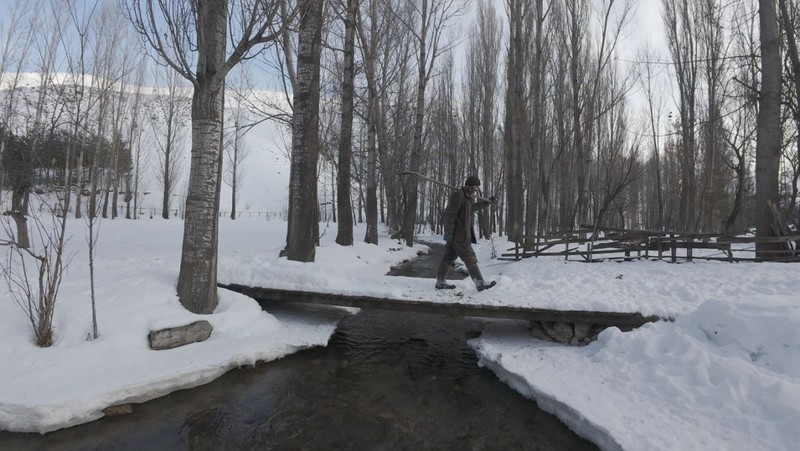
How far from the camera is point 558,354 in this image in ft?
17.0

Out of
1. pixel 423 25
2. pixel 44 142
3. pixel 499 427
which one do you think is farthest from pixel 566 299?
pixel 423 25

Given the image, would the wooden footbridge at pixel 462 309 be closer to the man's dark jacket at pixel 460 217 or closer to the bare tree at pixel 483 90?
the man's dark jacket at pixel 460 217

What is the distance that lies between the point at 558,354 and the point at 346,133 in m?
10.2

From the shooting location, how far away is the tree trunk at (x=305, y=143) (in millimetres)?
8492

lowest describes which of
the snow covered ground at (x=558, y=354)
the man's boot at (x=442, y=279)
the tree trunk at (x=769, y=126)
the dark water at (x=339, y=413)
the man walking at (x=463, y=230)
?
the dark water at (x=339, y=413)

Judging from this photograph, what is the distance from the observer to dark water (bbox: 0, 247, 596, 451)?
3.39 m

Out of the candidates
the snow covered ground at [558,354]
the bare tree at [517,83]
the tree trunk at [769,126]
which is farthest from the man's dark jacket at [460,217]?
the bare tree at [517,83]

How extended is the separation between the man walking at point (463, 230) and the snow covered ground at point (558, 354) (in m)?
0.35

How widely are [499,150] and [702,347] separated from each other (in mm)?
34898

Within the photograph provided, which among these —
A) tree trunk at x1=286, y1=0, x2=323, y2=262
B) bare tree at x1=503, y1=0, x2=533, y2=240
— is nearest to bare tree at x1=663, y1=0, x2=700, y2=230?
bare tree at x1=503, y1=0, x2=533, y2=240

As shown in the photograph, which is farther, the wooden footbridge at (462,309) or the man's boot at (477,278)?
the man's boot at (477,278)

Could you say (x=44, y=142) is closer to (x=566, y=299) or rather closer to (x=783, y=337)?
(x=566, y=299)

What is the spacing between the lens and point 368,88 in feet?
53.5

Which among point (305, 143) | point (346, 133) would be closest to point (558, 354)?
point (305, 143)
